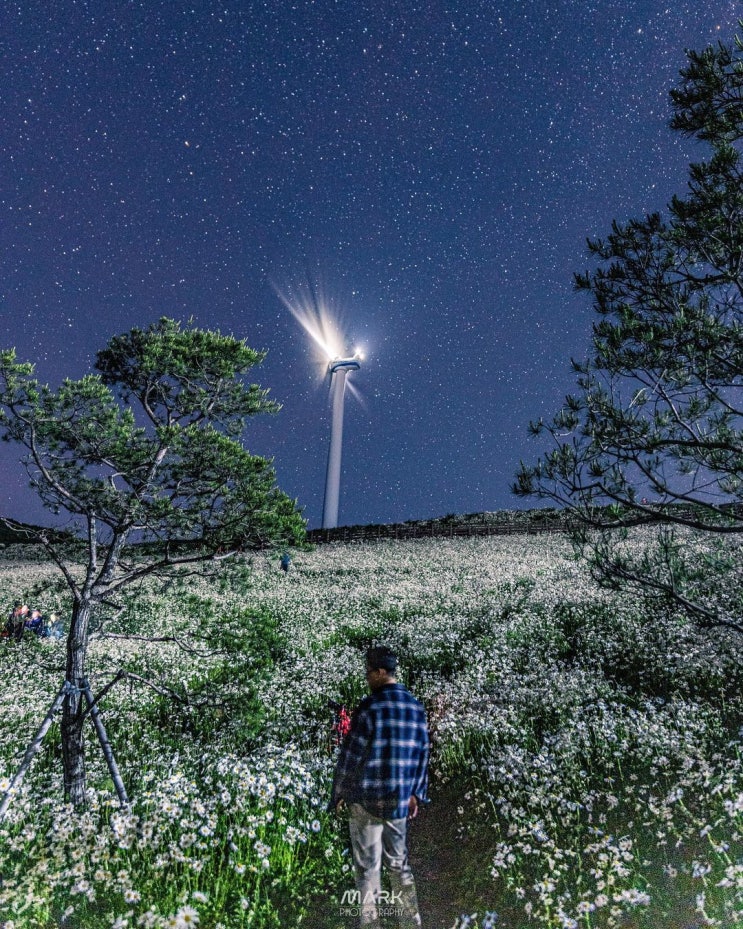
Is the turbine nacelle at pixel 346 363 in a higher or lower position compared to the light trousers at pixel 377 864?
higher

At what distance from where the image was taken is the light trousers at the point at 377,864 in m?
4.17

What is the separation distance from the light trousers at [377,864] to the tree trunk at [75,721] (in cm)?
407

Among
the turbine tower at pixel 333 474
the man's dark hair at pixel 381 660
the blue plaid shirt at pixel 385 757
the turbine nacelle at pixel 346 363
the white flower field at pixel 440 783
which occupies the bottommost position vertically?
the white flower field at pixel 440 783

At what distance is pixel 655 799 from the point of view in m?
5.57

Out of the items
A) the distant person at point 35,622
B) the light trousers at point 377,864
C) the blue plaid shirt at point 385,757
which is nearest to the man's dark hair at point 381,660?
the blue plaid shirt at point 385,757

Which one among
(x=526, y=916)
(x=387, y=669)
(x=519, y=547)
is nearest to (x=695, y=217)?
(x=387, y=669)

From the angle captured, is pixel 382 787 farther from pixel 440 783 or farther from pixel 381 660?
pixel 440 783

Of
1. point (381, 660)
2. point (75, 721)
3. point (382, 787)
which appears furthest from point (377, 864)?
point (75, 721)

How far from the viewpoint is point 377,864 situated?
423 centimetres

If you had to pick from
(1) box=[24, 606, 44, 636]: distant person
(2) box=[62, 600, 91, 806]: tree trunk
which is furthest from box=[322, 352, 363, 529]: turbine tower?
(2) box=[62, 600, 91, 806]: tree trunk

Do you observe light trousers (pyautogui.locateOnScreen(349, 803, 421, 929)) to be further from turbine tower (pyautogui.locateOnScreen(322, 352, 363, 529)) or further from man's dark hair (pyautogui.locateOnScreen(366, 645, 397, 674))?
turbine tower (pyautogui.locateOnScreen(322, 352, 363, 529))

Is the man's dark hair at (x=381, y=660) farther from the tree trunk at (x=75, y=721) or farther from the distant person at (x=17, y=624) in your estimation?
the distant person at (x=17, y=624)

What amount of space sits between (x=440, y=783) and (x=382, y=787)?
4.01 m

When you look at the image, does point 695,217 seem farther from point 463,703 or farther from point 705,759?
point 463,703
